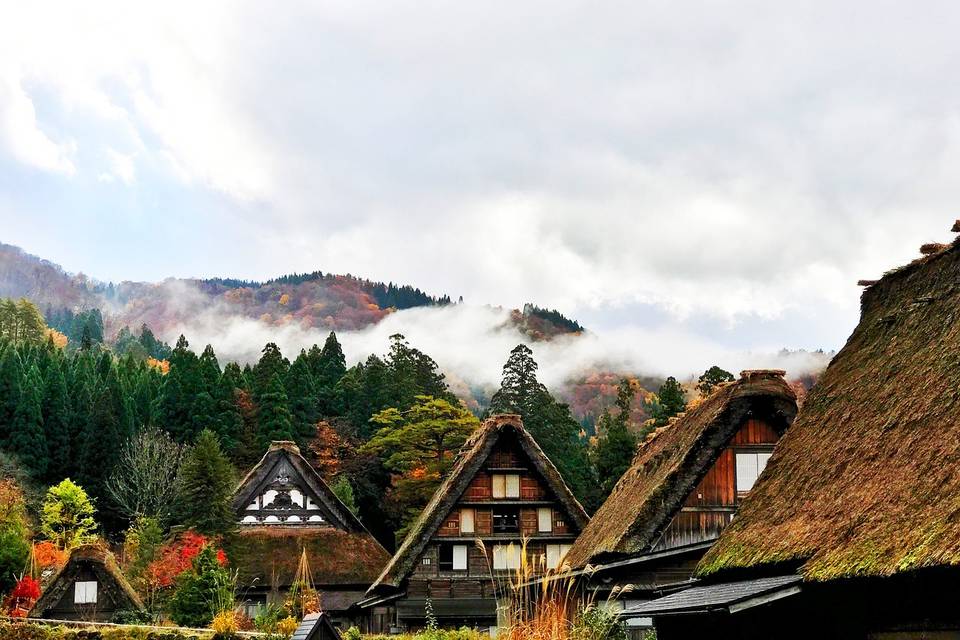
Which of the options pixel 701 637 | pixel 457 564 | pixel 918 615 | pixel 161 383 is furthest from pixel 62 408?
pixel 918 615

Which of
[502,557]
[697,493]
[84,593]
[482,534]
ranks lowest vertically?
[84,593]

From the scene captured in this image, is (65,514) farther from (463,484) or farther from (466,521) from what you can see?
(463,484)

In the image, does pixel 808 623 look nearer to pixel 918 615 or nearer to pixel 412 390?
pixel 918 615

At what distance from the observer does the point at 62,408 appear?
6775 centimetres

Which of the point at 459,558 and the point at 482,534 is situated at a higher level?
the point at 482,534

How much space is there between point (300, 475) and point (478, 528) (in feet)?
45.7

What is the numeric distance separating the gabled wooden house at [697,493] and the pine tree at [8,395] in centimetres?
5278

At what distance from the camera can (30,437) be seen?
64.8 meters

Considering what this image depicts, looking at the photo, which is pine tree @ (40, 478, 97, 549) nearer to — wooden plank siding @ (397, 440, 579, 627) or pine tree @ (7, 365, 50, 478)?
pine tree @ (7, 365, 50, 478)

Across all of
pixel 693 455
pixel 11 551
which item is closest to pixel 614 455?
pixel 11 551

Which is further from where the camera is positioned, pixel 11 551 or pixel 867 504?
pixel 11 551

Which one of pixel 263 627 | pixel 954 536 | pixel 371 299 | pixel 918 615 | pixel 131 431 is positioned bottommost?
pixel 263 627

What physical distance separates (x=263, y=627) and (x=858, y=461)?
15.7 meters

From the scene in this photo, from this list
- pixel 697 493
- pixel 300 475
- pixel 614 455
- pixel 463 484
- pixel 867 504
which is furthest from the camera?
pixel 614 455
